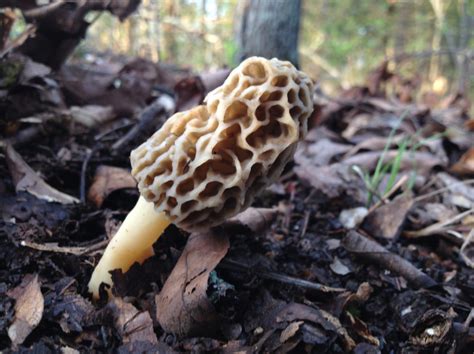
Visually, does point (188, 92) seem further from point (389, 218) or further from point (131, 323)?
point (131, 323)

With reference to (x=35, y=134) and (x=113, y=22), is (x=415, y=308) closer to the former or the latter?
(x=35, y=134)

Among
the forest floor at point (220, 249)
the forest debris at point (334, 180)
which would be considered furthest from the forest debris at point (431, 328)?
the forest debris at point (334, 180)

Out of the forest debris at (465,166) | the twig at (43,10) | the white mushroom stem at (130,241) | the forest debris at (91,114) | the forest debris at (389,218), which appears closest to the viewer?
the white mushroom stem at (130,241)

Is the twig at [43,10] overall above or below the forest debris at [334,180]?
above

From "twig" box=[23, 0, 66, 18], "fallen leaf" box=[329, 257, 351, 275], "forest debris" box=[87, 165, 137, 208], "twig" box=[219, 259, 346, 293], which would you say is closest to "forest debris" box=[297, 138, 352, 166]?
"fallen leaf" box=[329, 257, 351, 275]

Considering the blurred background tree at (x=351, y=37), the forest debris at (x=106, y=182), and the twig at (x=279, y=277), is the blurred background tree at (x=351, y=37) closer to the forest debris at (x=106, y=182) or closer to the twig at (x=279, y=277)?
the forest debris at (x=106, y=182)

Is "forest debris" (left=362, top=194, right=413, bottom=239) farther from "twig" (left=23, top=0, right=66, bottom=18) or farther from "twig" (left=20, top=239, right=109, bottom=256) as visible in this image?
"twig" (left=23, top=0, right=66, bottom=18)

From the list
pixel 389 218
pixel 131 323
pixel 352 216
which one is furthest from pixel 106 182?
pixel 389 218

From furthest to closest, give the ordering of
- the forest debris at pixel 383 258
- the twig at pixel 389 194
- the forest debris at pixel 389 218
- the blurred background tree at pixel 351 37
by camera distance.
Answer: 1. the blurred background tree at pixel 351 37
2. the twig at pixel 389 194
3. the forest debris at pixel 389 218
4. the forest debris at pixel 383 258
